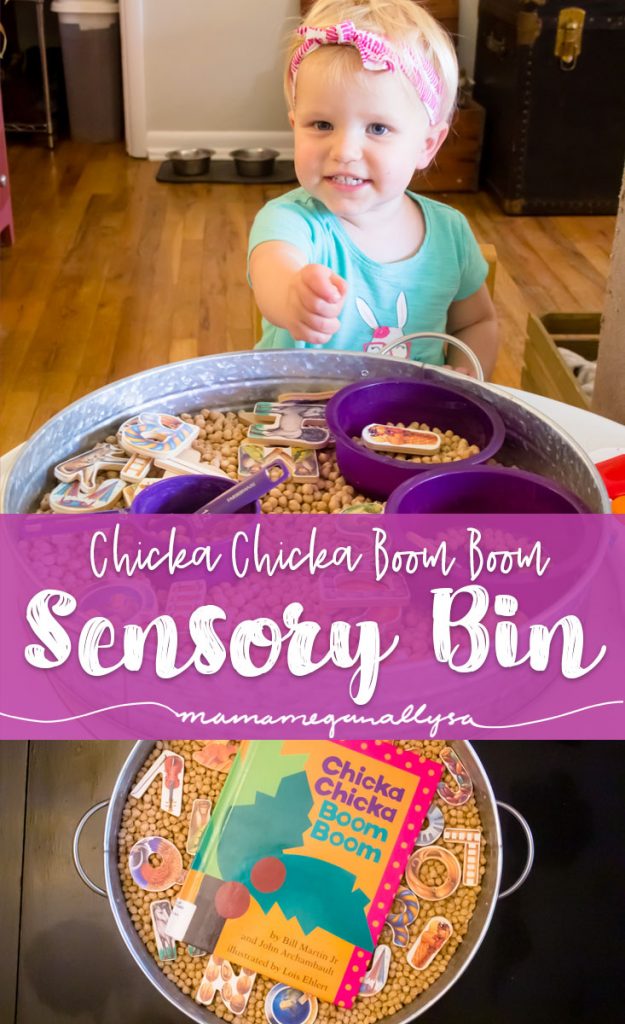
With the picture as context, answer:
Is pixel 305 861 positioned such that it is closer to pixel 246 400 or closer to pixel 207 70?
pixel 246 400

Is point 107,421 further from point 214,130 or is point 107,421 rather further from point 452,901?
point 214,130

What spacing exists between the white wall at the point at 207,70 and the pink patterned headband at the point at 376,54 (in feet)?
10.7

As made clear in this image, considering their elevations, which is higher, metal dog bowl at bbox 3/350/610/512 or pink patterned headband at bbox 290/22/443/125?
pink patterned headband at bbox 290/22/443/125

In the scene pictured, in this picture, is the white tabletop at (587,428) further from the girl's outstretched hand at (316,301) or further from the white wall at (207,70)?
the white wall at (207,70)

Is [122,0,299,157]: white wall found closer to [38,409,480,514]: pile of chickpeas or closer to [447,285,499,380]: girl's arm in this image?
[447,285,499,380]: girl's arm

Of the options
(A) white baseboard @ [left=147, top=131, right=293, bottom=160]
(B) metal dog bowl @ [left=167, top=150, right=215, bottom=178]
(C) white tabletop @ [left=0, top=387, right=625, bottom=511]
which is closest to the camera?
(C) white tabletop @ [left=0, top=387, right=625, bottom=511]

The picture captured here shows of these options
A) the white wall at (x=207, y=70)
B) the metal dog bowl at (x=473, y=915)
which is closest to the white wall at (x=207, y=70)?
the white wall at (x=207, y=70)

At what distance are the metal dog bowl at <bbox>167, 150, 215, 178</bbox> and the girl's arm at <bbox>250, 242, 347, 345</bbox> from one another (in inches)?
128

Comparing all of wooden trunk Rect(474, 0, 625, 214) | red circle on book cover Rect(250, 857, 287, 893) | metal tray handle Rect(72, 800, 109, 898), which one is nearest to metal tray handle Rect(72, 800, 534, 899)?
metal tray handle Rect(72, 800, 109, 898)

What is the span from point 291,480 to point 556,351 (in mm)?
900

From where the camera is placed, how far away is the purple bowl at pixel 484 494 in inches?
31.7

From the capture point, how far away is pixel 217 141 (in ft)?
14.7

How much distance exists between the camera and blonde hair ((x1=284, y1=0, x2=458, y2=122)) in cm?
112

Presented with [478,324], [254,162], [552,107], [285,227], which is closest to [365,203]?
[285,227]
